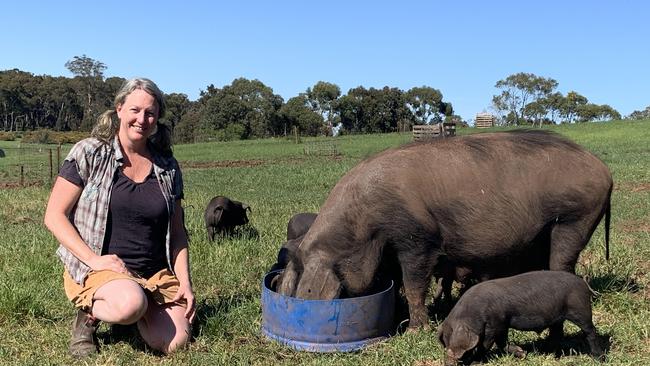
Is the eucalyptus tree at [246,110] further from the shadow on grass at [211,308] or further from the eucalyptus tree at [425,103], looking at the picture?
the shadow on grass at [211,308]

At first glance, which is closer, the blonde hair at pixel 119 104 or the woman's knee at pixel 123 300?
the woman's knee at pixel 123 300

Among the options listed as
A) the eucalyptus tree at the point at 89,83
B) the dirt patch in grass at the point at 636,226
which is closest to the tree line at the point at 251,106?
the eucalyptus tree at the point at 89,83

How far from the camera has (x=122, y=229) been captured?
13.5 feet

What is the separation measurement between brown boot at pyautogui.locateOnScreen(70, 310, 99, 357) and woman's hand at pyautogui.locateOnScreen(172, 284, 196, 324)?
1.81 ft

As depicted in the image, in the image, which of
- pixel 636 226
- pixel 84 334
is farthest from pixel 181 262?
pixel 636 226

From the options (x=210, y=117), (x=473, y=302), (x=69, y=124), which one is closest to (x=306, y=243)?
(x=473, y=302)

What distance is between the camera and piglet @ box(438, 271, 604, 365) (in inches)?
138

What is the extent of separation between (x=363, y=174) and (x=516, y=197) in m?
1.10

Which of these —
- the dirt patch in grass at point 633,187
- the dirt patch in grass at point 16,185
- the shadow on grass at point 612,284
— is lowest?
the dirt patch in grass at point 16,185

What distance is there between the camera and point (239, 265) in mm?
6004

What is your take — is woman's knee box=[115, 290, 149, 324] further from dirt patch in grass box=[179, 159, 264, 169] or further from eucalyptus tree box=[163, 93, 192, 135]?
eucalyptus tree box=[163, 93, 192, 135]

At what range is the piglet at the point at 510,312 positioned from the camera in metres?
3.52

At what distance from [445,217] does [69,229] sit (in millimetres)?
2507

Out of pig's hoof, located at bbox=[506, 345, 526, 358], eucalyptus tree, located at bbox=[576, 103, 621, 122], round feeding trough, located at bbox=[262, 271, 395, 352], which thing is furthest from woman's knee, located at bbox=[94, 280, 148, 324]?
eucalyptus tree, located at bbox=[576, 103, 621, 122]
